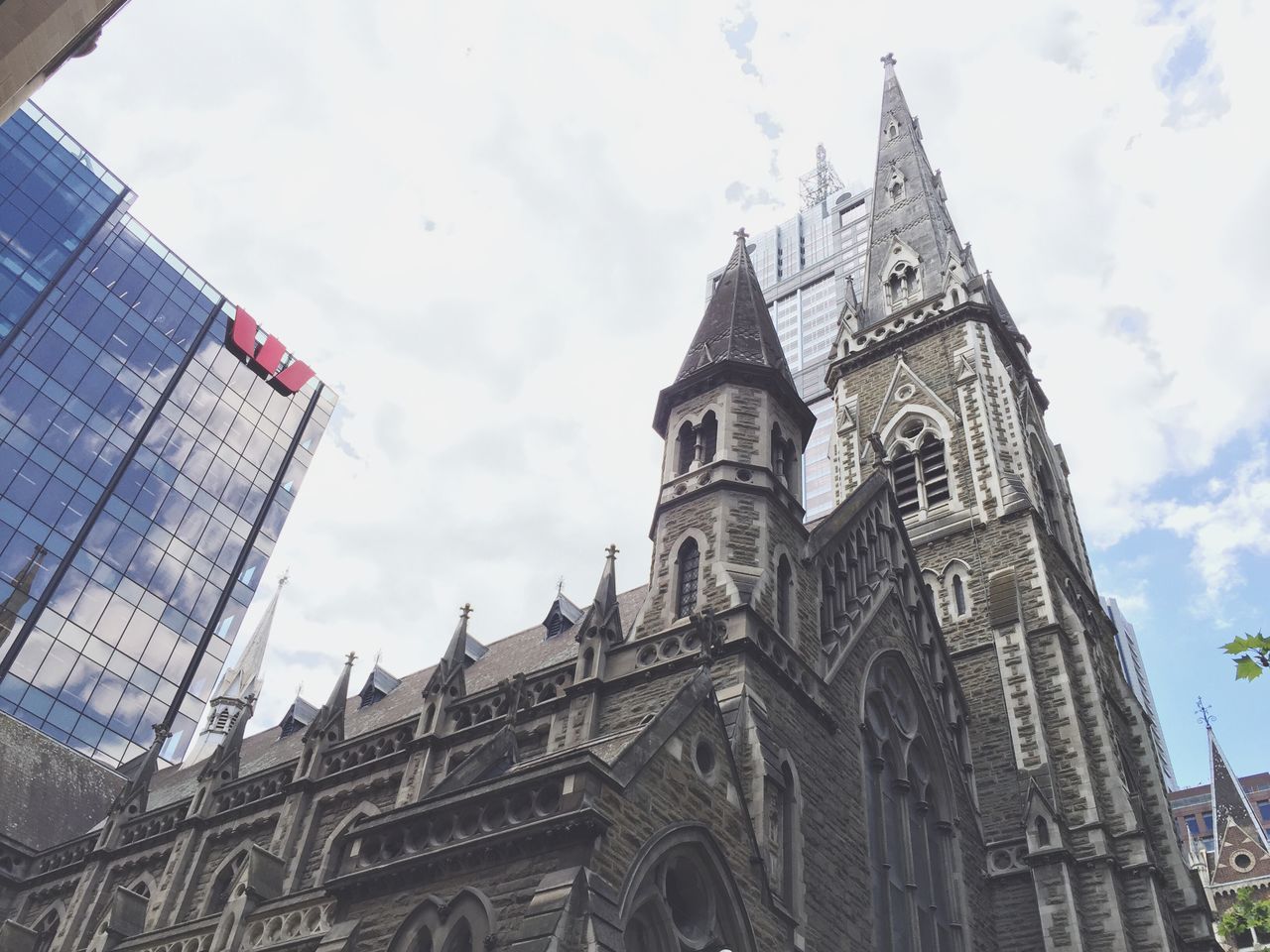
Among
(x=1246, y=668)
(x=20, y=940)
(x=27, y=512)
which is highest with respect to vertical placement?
(x=27, y=512)

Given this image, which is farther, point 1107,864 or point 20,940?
point 1107,864

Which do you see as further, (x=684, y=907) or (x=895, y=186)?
(x=895, y=186)

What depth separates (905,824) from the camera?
17453mm

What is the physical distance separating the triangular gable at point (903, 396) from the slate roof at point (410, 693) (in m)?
12.2

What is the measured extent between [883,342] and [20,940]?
90.4 feet

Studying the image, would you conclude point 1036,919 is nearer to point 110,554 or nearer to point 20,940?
point 20,940

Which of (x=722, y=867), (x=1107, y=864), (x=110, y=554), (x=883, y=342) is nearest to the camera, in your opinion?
(x=722, y=867)

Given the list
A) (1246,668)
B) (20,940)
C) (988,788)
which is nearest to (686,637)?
(1246,668)

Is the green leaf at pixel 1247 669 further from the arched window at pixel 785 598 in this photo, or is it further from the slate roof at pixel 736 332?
the slate roof at pixel 736 332

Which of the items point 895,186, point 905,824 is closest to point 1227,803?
point 895,186

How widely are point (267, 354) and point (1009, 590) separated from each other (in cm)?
4665

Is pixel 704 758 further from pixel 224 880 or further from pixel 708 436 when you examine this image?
pixel 224 880

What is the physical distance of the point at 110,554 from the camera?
154ft

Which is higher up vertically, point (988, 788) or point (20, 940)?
point (988, 788)
